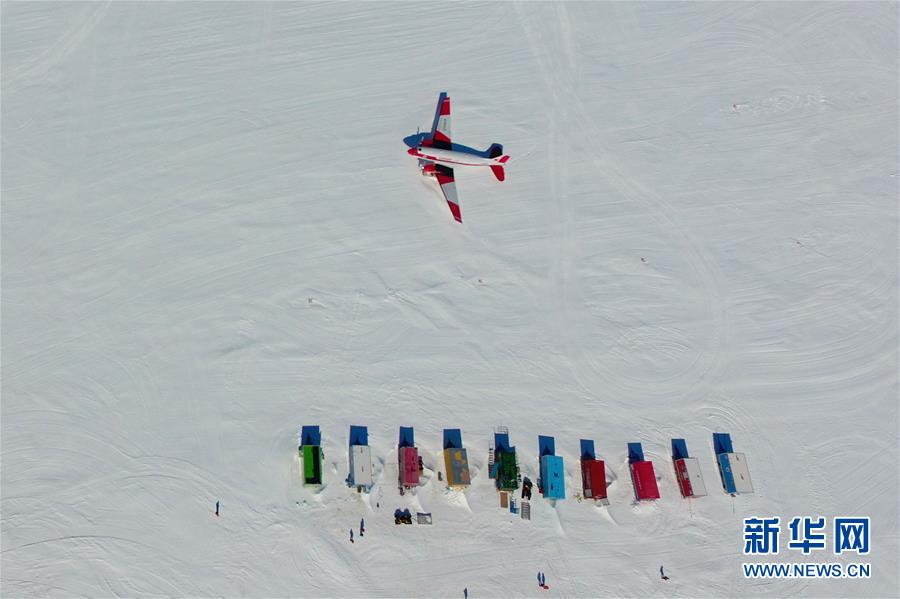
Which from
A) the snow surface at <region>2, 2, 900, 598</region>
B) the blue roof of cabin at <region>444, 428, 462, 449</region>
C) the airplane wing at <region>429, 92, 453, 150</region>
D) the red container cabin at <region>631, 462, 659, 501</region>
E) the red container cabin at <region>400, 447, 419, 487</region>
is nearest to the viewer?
the red container cabin at <region>400, 447, 419, 487</region>

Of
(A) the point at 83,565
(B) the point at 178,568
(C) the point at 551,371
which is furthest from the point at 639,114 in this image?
(A) the point at 83,565

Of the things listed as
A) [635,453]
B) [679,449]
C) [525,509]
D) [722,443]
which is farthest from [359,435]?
[722,443]

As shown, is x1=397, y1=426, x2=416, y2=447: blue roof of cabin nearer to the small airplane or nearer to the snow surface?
Answer: the snow surface

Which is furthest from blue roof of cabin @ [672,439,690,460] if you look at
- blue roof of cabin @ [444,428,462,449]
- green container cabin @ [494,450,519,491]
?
blue roof of cabin @ [444,428,462,449]

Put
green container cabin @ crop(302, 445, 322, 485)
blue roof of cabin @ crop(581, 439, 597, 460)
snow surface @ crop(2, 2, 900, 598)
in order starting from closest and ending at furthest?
green container cabin @ crop(302, 445, 322, 485)
snow surface @ crop(2, 2, 900, 598)
blue roof of cabin @ crop(581, 439, 597, 460)

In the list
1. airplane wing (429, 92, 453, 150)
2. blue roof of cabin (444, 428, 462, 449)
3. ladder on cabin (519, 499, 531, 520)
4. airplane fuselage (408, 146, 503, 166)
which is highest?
airplane wing (429, 92, 453, 150)

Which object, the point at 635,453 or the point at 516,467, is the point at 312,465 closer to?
the point at 516,467

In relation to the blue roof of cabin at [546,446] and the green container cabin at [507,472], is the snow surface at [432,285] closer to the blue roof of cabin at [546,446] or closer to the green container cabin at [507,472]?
the blue roof of cabin at [546,446]

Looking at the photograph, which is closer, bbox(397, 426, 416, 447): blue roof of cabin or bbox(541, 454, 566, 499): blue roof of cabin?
bbox(541, 454, 566, 499): blue roof of cabin

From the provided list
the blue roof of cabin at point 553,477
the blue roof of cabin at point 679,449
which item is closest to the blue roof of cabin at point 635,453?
the blue roof of cabin at point 679,449
